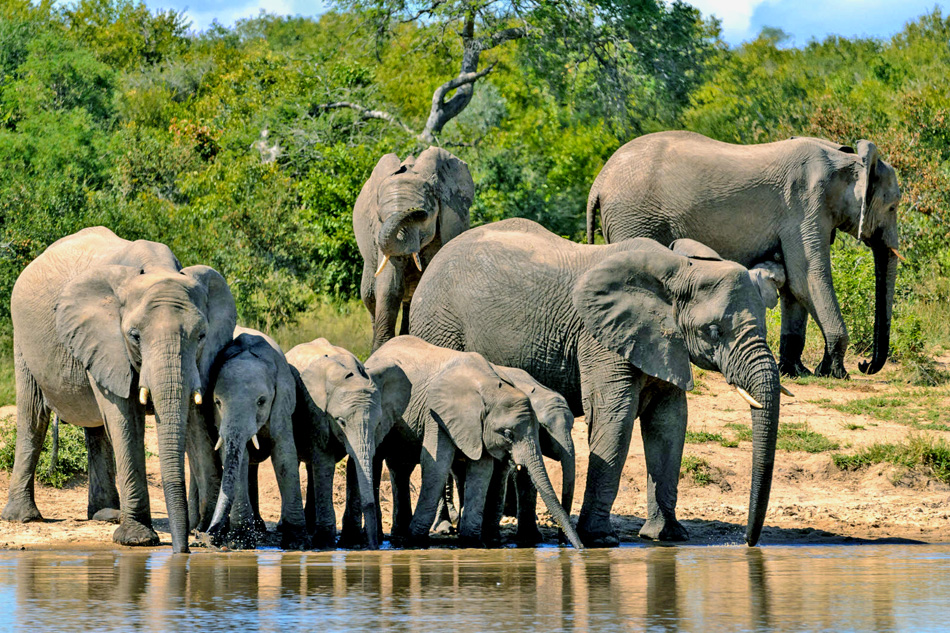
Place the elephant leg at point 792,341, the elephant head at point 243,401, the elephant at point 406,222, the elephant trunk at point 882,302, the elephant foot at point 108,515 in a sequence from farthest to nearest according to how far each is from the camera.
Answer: the elephant leg at point 792,341
the elephant trunk at point 882,302
the elephant at point 406,222
the elephant foot at point 108,515
the elephant head at point 243,401

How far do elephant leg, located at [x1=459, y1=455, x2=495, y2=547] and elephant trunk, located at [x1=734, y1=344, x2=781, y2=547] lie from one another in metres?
1.65

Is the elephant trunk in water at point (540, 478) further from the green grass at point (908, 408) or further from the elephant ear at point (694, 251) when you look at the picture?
the green grass at point (908, 408)

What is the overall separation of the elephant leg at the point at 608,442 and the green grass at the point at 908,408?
13.4 ft

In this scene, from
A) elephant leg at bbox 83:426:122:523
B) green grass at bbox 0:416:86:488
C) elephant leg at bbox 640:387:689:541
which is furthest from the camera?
green grass at bbox 0:416:86:488

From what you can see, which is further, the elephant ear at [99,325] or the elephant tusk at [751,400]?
the elephant ear at [99,325]

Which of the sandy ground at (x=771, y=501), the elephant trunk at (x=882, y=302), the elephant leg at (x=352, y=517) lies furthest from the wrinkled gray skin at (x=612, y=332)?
the elephant trunk at (x=882, y=302)

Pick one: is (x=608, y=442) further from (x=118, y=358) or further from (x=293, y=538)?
(x=118, y=358)

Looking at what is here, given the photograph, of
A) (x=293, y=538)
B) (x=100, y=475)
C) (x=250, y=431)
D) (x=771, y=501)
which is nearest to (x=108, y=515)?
(x=100, y=475)

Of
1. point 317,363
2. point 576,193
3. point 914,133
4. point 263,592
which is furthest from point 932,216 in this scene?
point 263,592

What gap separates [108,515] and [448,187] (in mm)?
4184

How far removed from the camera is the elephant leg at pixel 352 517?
9.86 meters

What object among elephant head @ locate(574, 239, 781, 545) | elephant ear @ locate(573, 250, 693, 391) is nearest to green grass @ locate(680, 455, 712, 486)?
elephant ear @ locate(573, 250, 693, 391)

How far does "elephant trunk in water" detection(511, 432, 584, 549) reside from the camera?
938 cm

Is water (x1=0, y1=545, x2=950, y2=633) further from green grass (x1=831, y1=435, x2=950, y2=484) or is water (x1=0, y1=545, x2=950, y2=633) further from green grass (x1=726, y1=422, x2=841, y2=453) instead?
green grass (x1=726, y1=422, x2=841, y2=453)
